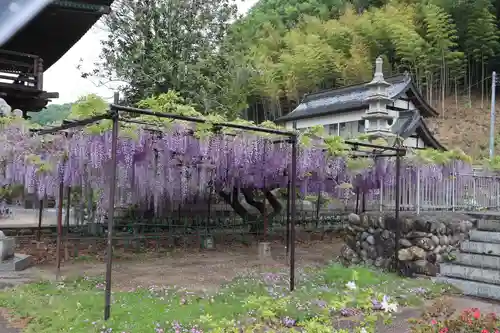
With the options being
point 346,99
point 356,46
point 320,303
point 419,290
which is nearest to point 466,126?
point 356,46

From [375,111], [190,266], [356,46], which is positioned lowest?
[190,266]

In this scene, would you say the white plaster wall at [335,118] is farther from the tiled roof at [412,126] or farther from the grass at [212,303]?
the grass at [212,303]

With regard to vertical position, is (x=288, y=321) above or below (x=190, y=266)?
above

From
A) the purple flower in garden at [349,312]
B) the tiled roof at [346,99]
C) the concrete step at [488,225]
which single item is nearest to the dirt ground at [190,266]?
the purple flower in garden at [349,312]

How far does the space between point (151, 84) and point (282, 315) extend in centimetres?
1039

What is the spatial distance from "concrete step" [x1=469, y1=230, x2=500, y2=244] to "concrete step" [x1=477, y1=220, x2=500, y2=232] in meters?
0.13

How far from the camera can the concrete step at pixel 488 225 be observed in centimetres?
746

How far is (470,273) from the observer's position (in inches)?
262

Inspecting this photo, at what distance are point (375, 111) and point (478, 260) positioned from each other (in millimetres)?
8925

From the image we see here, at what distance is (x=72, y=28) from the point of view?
1077 centimetres

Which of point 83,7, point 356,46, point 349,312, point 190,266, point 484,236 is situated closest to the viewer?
point 349,312

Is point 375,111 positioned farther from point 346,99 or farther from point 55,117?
point 55,117

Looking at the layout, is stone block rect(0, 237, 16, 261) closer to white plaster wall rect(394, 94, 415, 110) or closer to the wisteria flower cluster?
the wisteria flower cluster

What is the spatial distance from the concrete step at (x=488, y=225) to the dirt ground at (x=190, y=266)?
2612 millimetres
